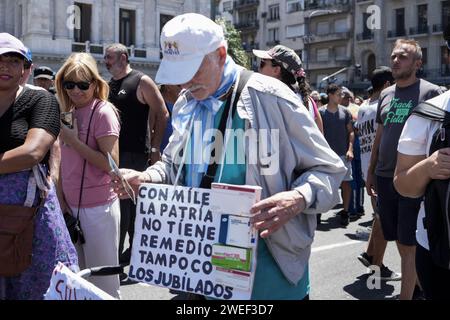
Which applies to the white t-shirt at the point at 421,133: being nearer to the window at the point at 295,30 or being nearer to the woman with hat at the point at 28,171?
the woman with hat at the point at 28,171

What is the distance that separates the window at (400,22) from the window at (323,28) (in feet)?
27.4

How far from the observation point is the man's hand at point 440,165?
229 centimetres

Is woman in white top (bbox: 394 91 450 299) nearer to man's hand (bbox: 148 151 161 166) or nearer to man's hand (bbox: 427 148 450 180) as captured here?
man's hand (bbox: 427 148 450 180)

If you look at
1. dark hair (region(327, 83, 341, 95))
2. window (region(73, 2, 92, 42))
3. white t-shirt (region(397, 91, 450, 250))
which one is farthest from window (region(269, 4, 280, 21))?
white t-shirt (region(397, 91, 450, 250))

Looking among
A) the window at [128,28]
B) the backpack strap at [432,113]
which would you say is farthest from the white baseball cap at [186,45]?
the window at [128,28]

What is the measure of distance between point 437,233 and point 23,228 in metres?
1.98

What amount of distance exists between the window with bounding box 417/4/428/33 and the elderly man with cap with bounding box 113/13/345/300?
53370 millimetres

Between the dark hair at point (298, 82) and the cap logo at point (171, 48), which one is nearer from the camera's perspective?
the cap logo at point (171, 48)

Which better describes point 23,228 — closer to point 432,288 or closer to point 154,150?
point 432,288

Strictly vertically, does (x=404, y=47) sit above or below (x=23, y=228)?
above

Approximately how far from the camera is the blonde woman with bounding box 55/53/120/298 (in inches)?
151

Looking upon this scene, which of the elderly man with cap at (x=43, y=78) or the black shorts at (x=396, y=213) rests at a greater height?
the elderly man with cap at (x=43, y=78)

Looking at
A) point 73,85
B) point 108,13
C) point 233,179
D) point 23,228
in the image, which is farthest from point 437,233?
point 108,13
